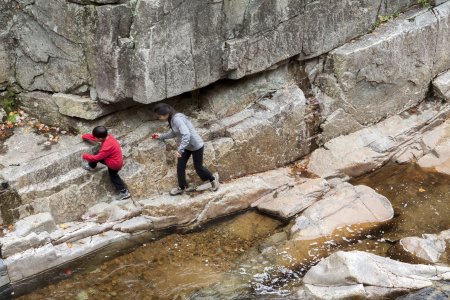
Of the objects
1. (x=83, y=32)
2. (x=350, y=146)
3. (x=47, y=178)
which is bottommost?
(x=350, y=146)

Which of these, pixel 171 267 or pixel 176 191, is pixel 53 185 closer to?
pixel 176 191

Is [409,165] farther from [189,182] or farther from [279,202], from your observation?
[189,182]

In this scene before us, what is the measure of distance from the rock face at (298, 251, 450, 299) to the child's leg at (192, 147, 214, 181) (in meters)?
2.22

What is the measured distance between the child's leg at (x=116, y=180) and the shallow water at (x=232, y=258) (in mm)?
981

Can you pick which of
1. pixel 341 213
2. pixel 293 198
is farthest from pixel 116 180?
pixel 341 213

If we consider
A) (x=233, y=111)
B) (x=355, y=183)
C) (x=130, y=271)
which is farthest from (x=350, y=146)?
(x=130, y=271)

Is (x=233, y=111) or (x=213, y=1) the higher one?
(x=213, y=1)

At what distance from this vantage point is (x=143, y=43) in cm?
859

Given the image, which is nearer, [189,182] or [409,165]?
[189,182]

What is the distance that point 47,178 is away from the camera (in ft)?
28.7

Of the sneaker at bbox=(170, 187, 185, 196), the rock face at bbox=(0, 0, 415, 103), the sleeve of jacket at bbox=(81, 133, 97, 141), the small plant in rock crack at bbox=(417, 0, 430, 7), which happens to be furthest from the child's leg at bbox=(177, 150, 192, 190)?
the small plant in rock crack at bbox=(417, 0, 430, 7)

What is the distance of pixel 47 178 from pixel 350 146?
5459 mm

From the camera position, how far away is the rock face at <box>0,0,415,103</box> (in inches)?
337

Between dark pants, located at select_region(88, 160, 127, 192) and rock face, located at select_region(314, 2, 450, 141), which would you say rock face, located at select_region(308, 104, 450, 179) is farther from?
dark pants, located at select_region(88, 160, 127, 192)
